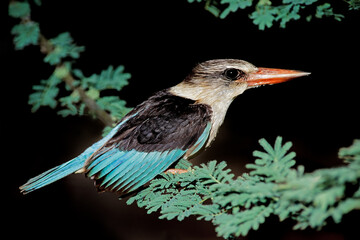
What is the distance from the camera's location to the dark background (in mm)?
3248

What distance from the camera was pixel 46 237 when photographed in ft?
11.3

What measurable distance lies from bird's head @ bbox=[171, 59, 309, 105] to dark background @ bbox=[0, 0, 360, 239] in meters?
1.35

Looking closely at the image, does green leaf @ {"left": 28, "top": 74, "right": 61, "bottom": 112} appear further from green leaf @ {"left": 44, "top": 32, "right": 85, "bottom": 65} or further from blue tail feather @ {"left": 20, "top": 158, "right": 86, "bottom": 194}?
blue tail feather @ {"left": 20, "top": 158, "right": 86, "bottom": 194}

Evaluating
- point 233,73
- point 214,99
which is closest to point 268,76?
point 233,73

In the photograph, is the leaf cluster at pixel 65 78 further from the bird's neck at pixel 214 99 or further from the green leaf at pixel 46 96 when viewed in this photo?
the bird's neck at pixel 214 99

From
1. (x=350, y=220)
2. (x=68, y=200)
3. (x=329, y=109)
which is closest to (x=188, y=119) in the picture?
(x=350, y=220)

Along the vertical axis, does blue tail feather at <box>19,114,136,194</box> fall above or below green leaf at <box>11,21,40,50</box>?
below

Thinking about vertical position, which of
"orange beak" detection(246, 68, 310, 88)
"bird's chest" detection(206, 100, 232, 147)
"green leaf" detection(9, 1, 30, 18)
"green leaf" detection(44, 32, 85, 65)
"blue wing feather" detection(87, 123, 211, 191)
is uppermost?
"green leaf" detection(9, 1, 30, 18)

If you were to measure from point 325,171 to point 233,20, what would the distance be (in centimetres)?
298

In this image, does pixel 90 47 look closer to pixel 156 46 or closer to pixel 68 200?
pixel 156 46

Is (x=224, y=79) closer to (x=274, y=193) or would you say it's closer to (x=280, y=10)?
(x=280, y=10)

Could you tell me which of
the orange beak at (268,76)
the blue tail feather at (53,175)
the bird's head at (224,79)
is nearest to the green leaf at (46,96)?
the blue tail feather at (53,175)

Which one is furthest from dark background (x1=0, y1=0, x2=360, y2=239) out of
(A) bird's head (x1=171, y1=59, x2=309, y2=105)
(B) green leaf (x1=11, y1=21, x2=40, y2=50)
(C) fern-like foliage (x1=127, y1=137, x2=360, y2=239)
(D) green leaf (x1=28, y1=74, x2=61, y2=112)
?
(C) fern-like foliage (x1=127, y1=137, x2=360, y2=239)

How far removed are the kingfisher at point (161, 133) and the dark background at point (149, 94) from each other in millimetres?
1372
